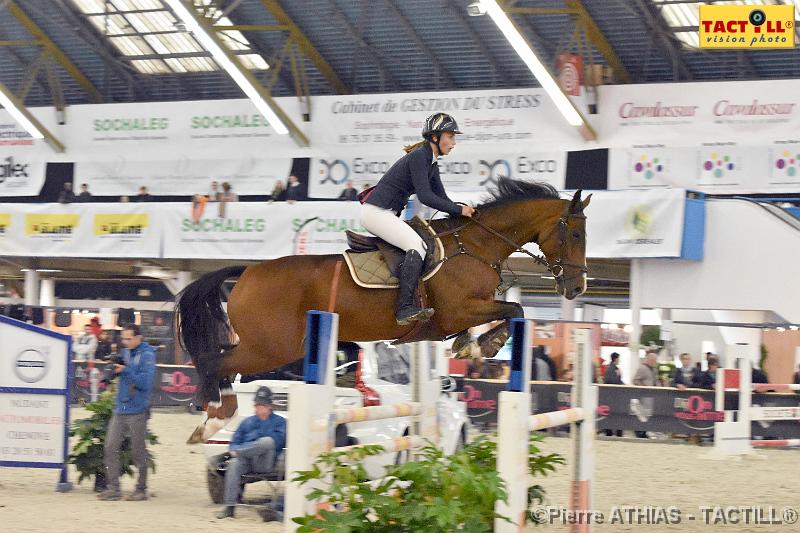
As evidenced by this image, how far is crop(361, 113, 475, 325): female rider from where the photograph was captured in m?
5.69

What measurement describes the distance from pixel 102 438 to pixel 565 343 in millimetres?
7906

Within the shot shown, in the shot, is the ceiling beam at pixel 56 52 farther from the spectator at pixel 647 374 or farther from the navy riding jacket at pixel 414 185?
the navy riding jacket at pixel 414 185

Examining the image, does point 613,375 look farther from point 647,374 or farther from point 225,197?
point 225,197

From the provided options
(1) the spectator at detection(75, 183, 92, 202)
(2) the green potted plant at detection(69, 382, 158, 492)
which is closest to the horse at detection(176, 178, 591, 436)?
(2) the green potted plant at detection(69, 382, 158, 492)

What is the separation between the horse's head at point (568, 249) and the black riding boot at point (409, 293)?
0.81 m

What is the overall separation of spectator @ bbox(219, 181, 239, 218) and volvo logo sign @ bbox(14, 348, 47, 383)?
10.2m

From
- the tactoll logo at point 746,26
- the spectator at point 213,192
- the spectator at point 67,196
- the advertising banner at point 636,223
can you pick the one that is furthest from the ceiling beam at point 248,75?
the tactoll logo at point 746,26

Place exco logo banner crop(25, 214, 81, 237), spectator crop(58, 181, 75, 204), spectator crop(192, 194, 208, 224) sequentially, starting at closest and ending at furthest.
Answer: spectator crop(192, 194, 208, 224) → exco logo banner crop(25, 214, 81, 237) → spectator crop(58, 181, 75, 204)

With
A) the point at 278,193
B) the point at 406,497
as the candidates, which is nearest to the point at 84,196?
the point at 278,193

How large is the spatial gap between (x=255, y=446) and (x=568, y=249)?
2616 millimetres

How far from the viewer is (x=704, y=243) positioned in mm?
15836

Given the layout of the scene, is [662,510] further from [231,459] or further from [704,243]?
[704,243]

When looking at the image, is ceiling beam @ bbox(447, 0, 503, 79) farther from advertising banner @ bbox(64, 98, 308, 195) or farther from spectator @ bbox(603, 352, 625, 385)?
spectator @ bbox(603, 352, 625, 385)

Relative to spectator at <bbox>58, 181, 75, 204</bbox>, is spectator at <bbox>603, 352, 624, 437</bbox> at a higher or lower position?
lower
